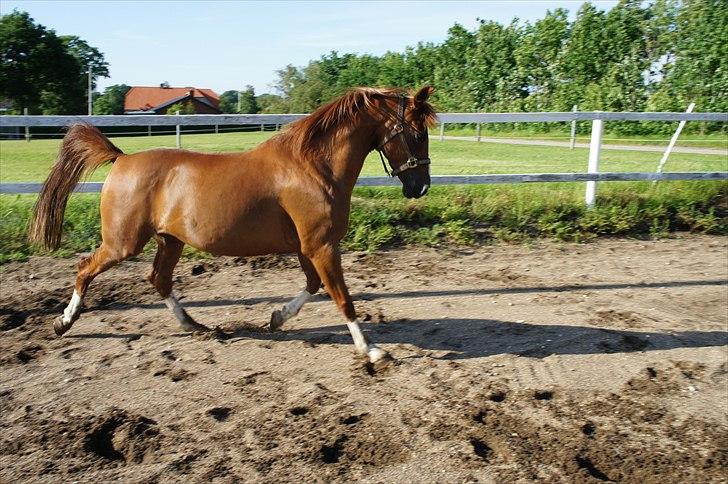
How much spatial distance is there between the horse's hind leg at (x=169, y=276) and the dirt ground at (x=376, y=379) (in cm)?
13

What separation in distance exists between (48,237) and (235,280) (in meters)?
2.09

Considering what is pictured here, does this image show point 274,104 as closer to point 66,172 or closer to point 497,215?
point 497,215

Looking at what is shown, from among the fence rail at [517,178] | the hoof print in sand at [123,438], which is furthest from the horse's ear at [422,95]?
the fence rail at [517,178]

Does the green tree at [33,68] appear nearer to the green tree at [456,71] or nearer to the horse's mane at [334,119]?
the green tree at [456,71]

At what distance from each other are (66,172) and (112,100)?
244 feet

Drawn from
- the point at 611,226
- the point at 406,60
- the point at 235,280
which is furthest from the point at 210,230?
the point at 406,60

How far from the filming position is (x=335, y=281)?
5156 mm

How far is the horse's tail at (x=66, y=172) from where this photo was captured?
18.5ft

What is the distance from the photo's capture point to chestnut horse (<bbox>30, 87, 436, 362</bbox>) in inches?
203

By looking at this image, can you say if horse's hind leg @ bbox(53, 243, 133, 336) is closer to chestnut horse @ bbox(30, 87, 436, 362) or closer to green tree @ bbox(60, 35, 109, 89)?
chestnut horse @ bbox(30, 87, 436, 362)

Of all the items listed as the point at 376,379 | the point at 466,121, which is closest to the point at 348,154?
Answer: the point at 376,379

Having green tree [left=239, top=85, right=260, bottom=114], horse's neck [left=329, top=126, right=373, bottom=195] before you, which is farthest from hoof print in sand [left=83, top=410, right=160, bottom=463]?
green tree [left=239, top=85, right=260, bottom=114]

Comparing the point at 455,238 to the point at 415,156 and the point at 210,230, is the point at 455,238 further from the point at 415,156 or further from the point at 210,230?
the point at 210,230

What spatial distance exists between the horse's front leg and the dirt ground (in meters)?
0.22
